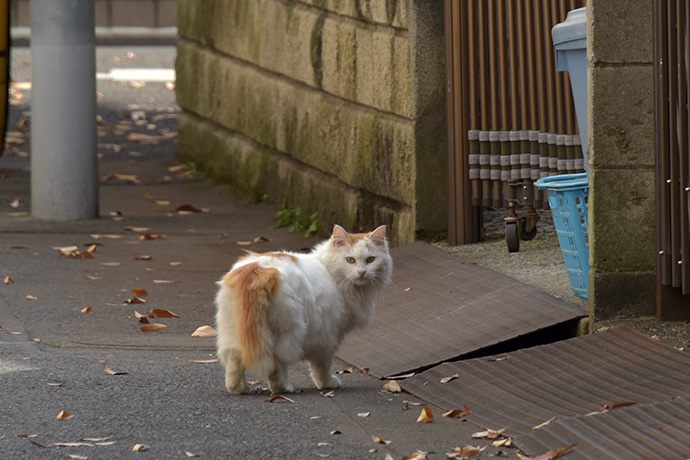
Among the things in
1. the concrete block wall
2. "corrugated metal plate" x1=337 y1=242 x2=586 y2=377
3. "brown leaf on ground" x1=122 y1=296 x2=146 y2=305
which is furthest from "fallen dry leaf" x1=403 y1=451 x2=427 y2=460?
"brown leaf on ground" x1=122 y1=296 x2=146 y2=305

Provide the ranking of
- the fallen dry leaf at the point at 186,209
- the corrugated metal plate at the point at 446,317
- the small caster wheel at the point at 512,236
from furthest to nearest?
the fallen dry leaf at the point at 186,209 → the small caster wheel at the point at 512,236 → the corrugated metal plate at the point at 446,317

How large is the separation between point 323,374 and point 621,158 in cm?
167

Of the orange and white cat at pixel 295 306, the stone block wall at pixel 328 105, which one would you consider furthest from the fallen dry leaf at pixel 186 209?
the orange and white cat at pixel 295 306

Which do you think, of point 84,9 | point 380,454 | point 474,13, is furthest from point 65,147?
point 380,454

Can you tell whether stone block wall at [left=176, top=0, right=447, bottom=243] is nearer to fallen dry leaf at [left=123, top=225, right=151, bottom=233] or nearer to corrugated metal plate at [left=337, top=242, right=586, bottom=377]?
corrugated metal plate at [left=337, top=242, right=586, bottom=377]

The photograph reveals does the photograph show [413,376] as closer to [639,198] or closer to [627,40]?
[639,198]

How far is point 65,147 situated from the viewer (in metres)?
9.98

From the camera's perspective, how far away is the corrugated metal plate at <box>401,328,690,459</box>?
4484 millimetres

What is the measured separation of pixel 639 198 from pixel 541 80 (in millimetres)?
1623

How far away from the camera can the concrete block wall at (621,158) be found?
5680 mm

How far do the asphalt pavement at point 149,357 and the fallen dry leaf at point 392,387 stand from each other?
1.4 inches

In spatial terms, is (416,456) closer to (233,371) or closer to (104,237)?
(233,371)

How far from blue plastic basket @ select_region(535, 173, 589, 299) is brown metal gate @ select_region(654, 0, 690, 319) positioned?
515mm

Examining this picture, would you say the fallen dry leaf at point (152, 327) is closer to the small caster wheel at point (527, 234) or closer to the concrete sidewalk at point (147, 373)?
the concrete sidewalk at point (147, 373)
